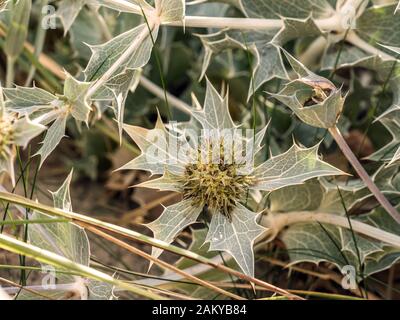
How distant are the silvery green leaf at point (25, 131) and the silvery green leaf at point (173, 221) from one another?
0.23 meters

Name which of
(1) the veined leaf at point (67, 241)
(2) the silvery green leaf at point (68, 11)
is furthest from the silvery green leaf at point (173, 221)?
Answer: (2) the silvery green leaf at point (68, 11)

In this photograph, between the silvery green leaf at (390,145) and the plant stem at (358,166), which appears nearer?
the plant stem at (358,166)

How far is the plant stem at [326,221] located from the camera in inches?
41.9

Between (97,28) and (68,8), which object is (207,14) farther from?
(68,8)

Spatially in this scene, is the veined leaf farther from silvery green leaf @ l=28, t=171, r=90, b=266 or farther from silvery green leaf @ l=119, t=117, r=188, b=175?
silvery green leaf @ l=119, t=117, r=188, b=175

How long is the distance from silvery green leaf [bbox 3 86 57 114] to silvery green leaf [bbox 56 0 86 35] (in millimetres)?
182

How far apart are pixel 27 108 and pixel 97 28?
624mm

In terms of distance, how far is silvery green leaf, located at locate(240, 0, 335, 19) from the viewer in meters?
1.24

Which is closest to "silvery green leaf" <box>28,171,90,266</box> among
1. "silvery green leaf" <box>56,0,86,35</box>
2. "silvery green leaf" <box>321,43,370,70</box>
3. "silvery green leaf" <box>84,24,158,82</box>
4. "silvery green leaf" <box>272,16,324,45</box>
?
"silvery green leaf" <box>84,24,158,82</box>

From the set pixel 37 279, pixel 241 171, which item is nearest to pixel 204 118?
pixel 241 171

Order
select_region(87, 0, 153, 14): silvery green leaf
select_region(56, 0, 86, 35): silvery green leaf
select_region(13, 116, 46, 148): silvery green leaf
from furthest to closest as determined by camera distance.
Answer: select_region(56, 0, 86, 35): silvery green leaf → select_region(87, 0, 153, 14): silvery green leaf → select_region(13, 116, 46, 148): silvery green leaf

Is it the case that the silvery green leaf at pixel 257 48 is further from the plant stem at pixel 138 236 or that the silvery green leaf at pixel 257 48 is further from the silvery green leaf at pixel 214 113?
the plant stem at pixel 138 236
